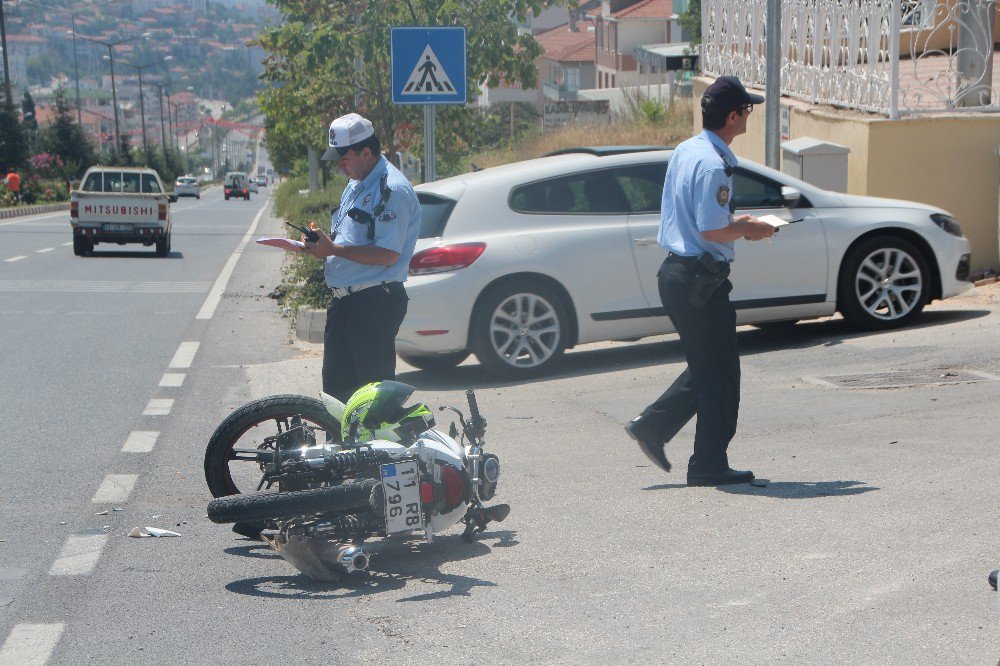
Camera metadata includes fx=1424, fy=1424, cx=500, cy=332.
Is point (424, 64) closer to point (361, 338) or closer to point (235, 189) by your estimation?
point (361, 338)

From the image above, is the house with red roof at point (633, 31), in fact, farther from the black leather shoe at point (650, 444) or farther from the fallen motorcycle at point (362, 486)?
the fallen motorcycle at point (362, 486)

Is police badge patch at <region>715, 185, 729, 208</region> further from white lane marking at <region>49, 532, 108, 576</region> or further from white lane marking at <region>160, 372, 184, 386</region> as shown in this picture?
white lane marking at <region>160, 372, 184, 386</region>

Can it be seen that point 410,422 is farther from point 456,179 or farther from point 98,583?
point 456,179

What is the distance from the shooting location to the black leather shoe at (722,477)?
672 cm

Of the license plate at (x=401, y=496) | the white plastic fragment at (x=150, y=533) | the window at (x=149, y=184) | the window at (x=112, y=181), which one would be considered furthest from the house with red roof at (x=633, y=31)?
the license plate at (x=401, y=496)

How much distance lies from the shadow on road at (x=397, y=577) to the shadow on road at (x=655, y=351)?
14.1 feet

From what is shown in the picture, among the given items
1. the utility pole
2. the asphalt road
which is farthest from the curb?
the asphalt road

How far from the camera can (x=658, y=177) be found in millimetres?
10750

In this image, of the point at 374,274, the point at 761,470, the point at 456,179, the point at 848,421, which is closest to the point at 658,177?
the point at 456,179

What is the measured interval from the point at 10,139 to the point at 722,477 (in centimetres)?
5866

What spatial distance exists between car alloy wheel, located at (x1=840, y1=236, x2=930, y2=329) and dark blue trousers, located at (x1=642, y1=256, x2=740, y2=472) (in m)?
4.56

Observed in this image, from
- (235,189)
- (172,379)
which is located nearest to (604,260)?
(172,379)

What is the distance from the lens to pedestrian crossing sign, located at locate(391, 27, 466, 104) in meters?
13.3

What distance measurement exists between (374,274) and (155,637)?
2016 mm
